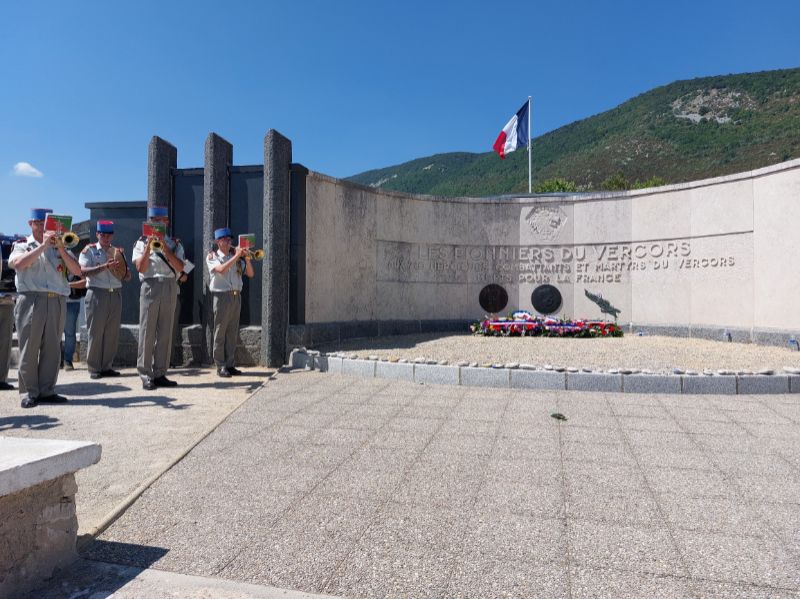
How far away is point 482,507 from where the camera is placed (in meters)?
2.92

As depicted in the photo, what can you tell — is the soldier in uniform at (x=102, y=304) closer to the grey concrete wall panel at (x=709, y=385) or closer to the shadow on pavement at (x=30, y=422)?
the shadow on pavement at (x=30, y=422)

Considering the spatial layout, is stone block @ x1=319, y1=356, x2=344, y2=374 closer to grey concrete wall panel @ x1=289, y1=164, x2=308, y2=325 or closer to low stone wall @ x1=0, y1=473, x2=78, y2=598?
grey concrete wall panel @ x1=289, y1=164, x2=308, y2=325

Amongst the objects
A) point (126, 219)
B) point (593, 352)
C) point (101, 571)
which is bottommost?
point (101, 571)

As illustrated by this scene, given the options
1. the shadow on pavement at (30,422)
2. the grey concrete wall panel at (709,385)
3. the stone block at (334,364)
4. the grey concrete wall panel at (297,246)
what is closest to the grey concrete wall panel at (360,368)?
the stone block at (334,364)

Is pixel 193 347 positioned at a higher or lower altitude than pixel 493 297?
lower

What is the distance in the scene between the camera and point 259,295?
8.66 meters

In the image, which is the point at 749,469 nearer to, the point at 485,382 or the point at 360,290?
the point at 485,382

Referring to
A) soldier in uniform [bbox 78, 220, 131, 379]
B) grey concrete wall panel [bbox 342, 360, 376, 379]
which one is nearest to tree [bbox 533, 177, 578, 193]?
grey concrete wall panel [bbox 342, 360, 376, 379]

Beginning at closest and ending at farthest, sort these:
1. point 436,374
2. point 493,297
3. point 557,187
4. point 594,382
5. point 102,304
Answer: point 594,382 → point 436,374 → point 102,304 → point 493,297 → point 557,187

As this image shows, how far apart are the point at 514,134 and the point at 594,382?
48.3 ft

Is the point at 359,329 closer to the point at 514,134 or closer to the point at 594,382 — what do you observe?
the point at 594,382

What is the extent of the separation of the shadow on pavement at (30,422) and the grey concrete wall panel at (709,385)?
657 cm

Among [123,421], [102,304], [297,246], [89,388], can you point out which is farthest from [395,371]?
[102,304]

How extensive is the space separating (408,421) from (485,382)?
1921 mm
